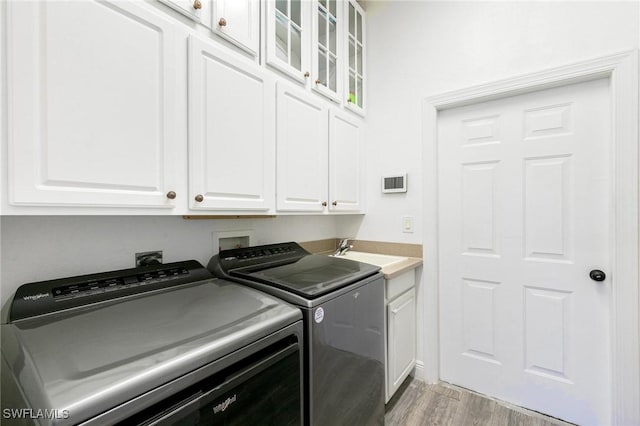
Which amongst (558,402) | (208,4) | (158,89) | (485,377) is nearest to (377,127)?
(208,4)

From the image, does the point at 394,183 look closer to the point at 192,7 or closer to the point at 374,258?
the point at 374,258

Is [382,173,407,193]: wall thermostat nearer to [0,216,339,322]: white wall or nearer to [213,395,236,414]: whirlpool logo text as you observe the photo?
[0,216,339,322]: white wall

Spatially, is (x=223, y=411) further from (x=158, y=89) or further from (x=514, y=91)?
(x=514, y=91)

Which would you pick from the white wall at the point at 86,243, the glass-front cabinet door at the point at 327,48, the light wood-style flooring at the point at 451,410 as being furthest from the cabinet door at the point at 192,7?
the light wood-style flooring at the point at 451,410

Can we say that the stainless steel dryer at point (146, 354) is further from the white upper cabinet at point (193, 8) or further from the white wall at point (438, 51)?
the white wall at point (438, 51)

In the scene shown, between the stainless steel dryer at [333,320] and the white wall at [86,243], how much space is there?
18 centimetres

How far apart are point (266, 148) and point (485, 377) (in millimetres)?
2086

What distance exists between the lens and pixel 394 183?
2.12 m

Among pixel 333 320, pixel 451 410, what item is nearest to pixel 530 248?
pixel 451 410

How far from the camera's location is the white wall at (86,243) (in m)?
0.91

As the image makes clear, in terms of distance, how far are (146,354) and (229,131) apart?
0.88 meters

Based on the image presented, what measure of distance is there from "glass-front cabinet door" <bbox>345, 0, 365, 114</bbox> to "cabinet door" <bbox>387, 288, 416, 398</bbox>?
147 cm

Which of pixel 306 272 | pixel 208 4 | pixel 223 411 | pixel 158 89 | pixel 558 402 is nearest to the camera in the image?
pixel 223 411

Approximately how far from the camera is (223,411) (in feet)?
2.32
